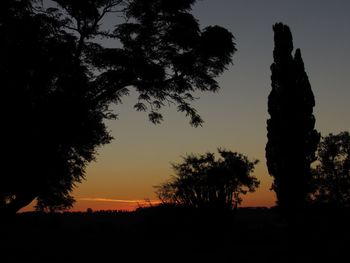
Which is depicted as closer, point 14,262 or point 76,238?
point 14,262

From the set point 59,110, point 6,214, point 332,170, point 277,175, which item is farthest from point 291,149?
point 332,170

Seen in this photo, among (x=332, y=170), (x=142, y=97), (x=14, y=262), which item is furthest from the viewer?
(x=332, y=170)

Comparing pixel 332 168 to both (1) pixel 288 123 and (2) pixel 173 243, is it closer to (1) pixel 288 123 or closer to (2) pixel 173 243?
(1) pixel 288 123

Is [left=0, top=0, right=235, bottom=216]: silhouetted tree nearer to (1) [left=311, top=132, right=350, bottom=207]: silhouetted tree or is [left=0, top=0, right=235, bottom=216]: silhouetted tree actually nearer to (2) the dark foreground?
(2) the dark foreground

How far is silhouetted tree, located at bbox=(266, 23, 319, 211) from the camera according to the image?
29172mm

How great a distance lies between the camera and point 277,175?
97.8 ft

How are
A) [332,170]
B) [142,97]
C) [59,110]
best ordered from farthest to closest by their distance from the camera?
[332,170], [142,97], [59,110]

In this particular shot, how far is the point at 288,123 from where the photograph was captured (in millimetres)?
29953

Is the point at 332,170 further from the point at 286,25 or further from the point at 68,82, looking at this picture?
the point at 68,82

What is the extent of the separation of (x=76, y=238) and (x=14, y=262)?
426cm

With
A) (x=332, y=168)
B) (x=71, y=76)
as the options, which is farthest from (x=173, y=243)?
(x=332, y=168)

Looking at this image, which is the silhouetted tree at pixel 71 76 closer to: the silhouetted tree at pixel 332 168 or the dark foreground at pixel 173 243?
the dark foreground at pixel 173 243

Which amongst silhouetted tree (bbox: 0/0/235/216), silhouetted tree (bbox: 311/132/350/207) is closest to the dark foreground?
silhouetted tree (bbox: 0/0/235/216)

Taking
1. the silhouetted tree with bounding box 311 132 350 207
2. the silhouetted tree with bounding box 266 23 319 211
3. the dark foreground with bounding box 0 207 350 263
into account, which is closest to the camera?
the dark foreground with bounding box 0 207 350 263
